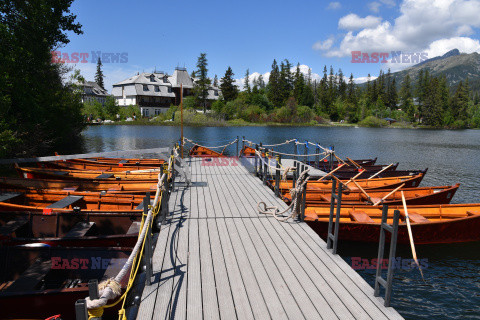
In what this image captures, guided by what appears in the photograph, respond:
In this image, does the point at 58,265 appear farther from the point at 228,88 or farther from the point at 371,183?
the point at 228,88

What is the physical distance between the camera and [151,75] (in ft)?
288

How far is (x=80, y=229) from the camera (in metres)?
7.15

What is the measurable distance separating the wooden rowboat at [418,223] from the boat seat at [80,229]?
571 cm

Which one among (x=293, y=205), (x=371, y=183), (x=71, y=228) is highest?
(x=293, y=205)

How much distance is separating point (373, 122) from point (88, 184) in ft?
344

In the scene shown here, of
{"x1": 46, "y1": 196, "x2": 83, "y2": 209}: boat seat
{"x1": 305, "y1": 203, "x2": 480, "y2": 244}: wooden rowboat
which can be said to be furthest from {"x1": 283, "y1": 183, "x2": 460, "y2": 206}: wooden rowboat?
{"x1": 46, "y1": 196, "x2": 83, "y2": 209}: boat seat

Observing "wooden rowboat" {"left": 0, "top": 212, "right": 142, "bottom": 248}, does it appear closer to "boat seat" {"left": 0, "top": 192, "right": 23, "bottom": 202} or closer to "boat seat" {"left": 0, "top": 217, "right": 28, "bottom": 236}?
"boat seat" {"left": 0, "top": 217, "right": 28, "bottom": 236}

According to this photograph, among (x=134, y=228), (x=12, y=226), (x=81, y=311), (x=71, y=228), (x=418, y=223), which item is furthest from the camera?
(x=418, y=223)

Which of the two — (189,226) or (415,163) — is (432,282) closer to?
(189,226)

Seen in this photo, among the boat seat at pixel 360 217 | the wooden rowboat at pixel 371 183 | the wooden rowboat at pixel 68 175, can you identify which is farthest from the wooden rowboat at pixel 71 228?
the boat seat at pixel 360 217

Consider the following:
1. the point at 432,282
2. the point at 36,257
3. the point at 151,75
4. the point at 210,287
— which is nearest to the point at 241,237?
the point at 210,287

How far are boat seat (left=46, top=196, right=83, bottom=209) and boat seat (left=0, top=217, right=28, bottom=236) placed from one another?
0.72 meters

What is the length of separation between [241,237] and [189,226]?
1.30 metres

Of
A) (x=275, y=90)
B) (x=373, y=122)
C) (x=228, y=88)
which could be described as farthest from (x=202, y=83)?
(x=373, y=122)
